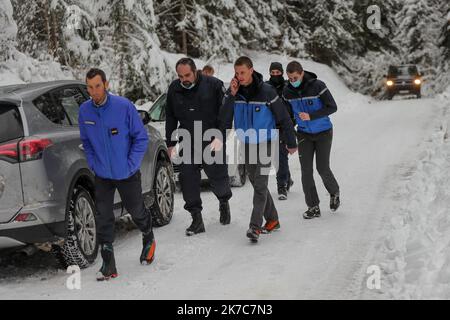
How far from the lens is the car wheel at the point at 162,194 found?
8.73 m

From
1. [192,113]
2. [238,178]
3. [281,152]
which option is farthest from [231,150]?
[192,113]

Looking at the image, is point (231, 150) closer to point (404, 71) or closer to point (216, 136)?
point (216, 136)

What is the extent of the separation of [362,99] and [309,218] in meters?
26.4

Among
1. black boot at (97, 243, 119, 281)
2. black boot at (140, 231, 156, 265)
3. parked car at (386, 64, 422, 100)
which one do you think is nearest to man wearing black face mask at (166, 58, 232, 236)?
black boot at (140, 231, 156, 265)

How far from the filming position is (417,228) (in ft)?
24.2

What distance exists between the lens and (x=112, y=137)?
6297 mm

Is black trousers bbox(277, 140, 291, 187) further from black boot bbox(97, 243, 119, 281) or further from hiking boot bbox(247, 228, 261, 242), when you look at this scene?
black boot bbox(97, 243, 119, 281)

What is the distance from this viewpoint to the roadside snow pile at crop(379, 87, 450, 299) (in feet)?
18.2

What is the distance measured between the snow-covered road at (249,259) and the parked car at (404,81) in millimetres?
25654

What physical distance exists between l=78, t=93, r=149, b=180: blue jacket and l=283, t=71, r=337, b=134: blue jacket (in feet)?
9.77

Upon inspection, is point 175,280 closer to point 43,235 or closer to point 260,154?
point 43,235

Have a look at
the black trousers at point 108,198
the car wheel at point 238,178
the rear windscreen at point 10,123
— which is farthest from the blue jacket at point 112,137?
the car wheel at point 238,178
